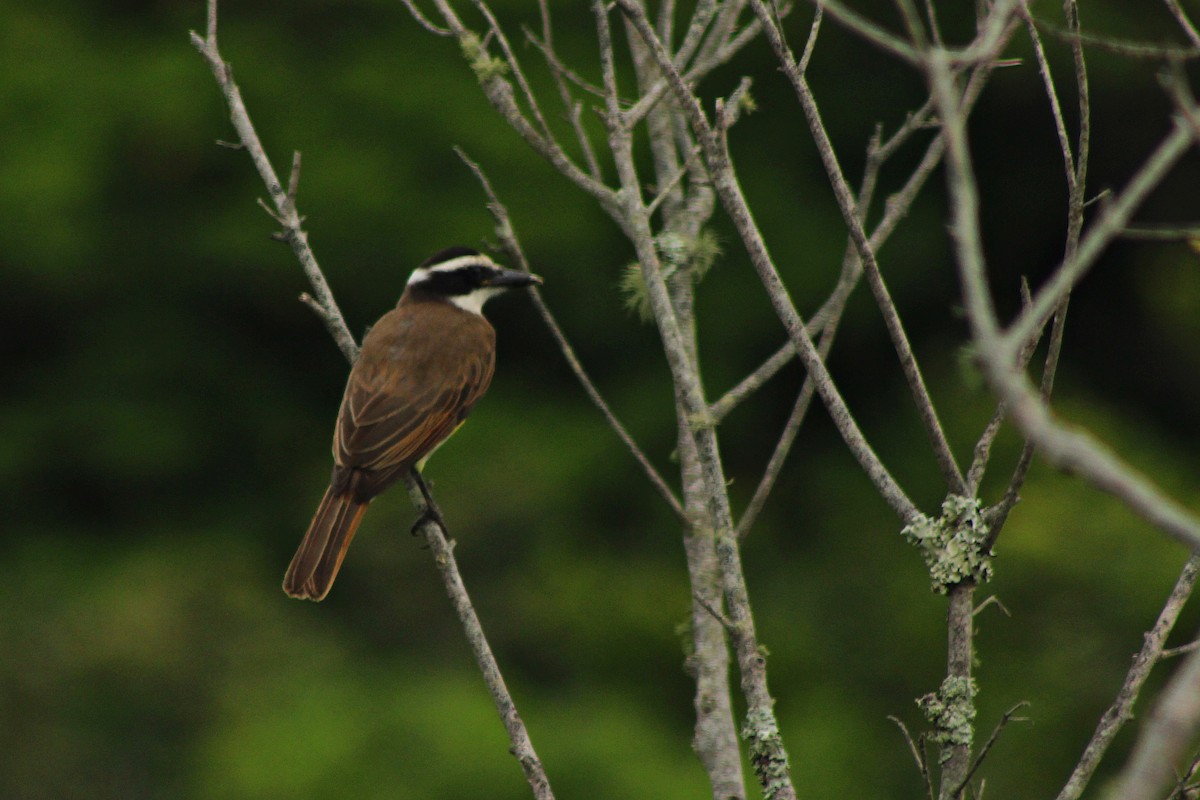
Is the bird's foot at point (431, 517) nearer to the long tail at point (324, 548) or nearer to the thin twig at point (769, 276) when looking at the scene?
the long tail at point (324, 548)

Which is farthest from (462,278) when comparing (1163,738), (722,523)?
(1163,738)

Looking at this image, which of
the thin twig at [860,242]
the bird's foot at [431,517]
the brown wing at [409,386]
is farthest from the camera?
the brown wing at [409,386]

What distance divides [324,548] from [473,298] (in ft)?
5.39

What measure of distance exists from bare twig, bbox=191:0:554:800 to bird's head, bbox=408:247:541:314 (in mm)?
1503

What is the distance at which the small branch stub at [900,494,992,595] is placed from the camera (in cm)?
257

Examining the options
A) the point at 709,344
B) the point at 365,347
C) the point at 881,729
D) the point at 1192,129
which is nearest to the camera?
the point at 1192,129

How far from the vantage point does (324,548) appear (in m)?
4.81

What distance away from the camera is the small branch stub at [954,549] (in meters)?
2.57

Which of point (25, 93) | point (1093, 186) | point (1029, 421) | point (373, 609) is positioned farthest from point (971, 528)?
point (25, 93)

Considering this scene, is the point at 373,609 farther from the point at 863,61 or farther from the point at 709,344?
the point at 863,61

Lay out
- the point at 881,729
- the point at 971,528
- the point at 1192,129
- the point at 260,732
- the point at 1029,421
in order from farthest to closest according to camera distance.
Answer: the point at 881,729 < the point at 260,732 < the point at 971,528 < the point at 1192,129 < the point at 1029,421

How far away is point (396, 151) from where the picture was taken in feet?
33.4

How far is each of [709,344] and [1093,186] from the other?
2.88 m

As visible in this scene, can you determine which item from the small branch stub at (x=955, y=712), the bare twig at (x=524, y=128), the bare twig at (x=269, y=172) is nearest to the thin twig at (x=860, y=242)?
the small branch stub at (x=955, y=712)
